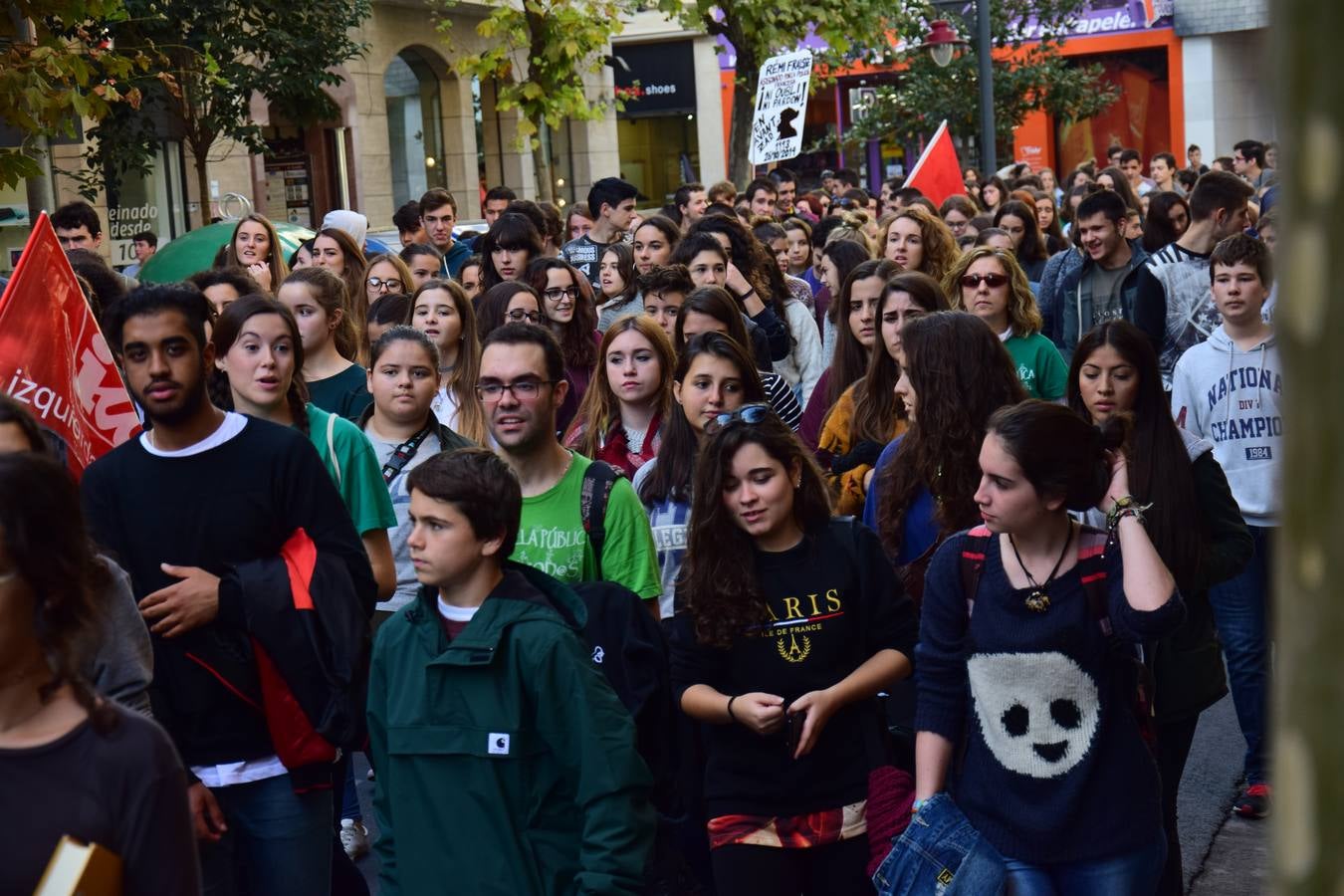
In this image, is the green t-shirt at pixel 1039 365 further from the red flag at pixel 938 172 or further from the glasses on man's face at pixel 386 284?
the red flag at pixel 938 172

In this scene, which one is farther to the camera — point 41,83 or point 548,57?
point 548,57

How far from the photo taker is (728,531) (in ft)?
14.9

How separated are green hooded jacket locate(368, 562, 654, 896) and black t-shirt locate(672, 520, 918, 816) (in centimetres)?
78

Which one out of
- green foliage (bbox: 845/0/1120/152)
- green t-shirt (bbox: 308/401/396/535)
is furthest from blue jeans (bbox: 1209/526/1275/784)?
green foliage (bbox: 845/0/1120/152)

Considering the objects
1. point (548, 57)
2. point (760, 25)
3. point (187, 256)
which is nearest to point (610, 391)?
point (187, 256)

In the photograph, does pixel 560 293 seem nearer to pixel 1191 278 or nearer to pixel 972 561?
pixel 1191 278

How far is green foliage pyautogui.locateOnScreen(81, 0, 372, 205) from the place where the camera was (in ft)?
47.7

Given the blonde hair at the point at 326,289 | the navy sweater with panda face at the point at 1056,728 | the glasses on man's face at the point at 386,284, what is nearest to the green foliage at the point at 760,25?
the glasses on man's face at the point at 386,284

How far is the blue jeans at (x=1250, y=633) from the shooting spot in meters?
6.43

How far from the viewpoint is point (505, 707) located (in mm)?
3604

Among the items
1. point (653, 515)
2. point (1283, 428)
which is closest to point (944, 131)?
point (653, 515)

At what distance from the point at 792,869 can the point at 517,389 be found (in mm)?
1728

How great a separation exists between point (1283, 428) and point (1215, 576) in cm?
415

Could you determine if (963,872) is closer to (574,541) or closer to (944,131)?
(574,541)
